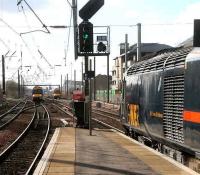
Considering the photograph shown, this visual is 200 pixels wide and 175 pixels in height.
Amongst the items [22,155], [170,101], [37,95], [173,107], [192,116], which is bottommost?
[22,155]

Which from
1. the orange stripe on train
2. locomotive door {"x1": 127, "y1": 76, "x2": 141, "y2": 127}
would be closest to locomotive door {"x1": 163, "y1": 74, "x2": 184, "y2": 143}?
the orange stripe on train

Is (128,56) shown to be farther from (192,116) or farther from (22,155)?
(192,116)

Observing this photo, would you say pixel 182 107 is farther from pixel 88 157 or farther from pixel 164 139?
pixel 88 157

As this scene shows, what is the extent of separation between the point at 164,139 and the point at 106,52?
10629 mm

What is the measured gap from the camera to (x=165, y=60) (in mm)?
13906

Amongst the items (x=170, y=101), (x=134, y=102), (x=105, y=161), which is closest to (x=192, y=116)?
(x=170, y=101)

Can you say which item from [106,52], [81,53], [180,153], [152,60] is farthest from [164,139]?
[106,52]

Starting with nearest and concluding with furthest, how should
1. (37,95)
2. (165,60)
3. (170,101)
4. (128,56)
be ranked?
(170,101) → (165,60) → (37,95) → (128,56)

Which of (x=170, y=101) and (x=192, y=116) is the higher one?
(x=170, y=101)

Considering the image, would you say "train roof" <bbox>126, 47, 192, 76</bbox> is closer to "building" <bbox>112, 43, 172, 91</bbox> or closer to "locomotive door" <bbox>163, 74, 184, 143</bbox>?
"locomotive door" <bbox>163, 74, 184, 143</bbox>

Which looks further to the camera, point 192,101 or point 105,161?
point 105,161

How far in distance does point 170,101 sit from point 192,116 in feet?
6.79

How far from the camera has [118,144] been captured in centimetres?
1783

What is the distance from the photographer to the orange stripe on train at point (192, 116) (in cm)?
1052
